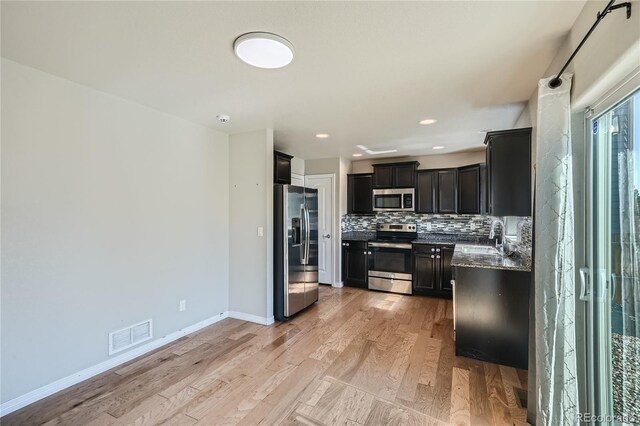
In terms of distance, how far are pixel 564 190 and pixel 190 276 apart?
3520mm

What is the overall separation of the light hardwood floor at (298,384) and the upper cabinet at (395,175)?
261 cm

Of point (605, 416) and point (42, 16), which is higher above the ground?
point (42, 16)

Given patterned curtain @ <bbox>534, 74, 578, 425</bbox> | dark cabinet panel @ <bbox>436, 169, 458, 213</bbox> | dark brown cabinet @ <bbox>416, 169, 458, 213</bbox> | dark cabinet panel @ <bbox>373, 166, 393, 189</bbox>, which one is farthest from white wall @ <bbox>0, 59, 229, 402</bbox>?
dark cabinet panel @ <bbox>436, 169, 458, 213</bbox>

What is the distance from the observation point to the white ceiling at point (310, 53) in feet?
4.98

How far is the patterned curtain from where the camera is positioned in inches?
62.4

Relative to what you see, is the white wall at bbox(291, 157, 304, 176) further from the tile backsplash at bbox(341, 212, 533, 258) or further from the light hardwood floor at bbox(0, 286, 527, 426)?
the light hardwood floor at bbox(0, 286, 527, 426)

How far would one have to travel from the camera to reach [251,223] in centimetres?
374

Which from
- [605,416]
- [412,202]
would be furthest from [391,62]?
[412,202]

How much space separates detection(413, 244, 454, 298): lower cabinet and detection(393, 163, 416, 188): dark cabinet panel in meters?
1.13

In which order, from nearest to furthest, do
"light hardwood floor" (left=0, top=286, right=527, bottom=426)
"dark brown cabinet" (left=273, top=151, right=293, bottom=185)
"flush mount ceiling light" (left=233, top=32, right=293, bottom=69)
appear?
1. "flush mount ceiling light" (left=233, top=32, right=293, bottom=69)
2. "light hardwood floor" (left=0, top=286, right=527, bottom=426)
3. "dark brown cabinet" (left=273, top=151, right=293, bottom=185)

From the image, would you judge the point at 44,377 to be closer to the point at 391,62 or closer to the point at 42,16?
the point at 42,16

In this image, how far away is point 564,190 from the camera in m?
1.62

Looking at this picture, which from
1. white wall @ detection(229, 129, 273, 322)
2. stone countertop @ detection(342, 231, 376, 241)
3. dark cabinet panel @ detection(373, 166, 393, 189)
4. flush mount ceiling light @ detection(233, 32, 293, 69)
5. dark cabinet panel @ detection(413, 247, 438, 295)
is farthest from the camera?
stone countertop @ detection(342, 231, 376, 241)

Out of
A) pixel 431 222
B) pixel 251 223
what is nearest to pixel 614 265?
pixel 251 223
